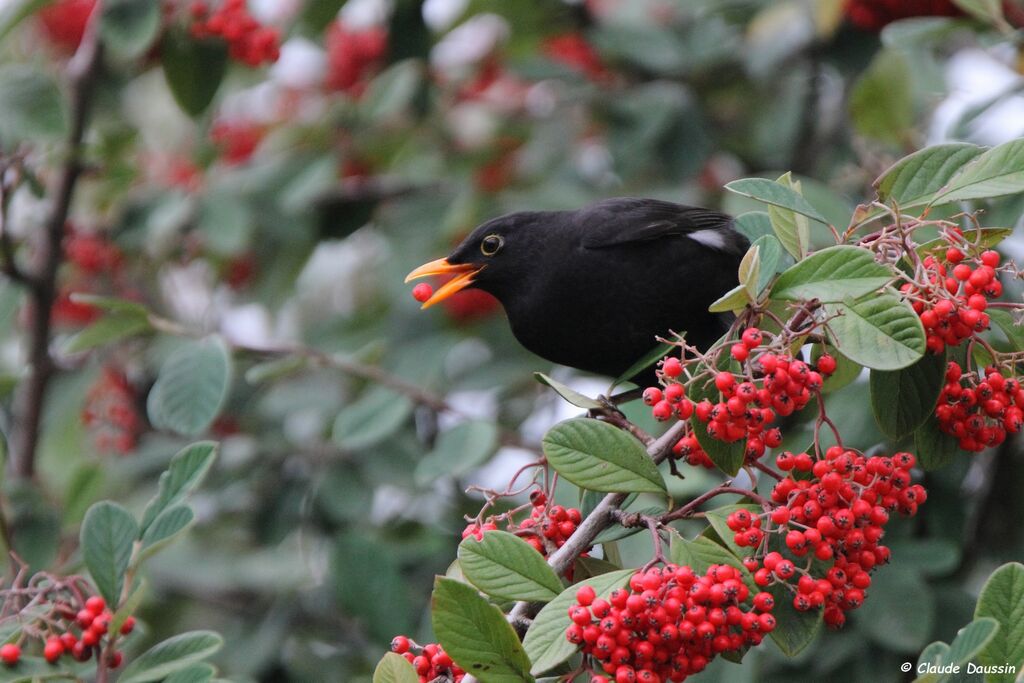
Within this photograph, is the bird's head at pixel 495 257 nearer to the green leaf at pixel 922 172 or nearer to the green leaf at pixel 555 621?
the green leaf at pixel 922 172

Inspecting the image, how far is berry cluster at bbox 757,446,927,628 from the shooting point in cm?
195

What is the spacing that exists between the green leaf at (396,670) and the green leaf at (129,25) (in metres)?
2.69

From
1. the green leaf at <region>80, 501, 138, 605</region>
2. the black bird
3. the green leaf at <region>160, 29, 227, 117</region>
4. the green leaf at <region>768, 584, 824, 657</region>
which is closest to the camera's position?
the green leaf at <region>768, 584, 824, 657</region>

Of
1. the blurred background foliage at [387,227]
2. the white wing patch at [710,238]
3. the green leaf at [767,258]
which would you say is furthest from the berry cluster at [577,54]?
the green leaf at [767,258]

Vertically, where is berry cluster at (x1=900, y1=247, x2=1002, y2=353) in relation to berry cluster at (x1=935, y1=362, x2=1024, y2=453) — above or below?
above

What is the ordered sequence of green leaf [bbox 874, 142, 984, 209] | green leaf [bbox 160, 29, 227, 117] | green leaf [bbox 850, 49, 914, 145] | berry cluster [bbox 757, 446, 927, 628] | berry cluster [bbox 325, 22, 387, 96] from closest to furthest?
berry cluster [bbox 757, 446, 927, 628]
green leaf [bbox 874, 142, 984, 209]
green leaf [bbox 850, 49, 914, 145]
green leaf [bbox 160, 29, 227, 117]
berry cluster [bbox 325, 22, 387, 96]

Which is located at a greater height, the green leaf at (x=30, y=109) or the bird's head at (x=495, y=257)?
the green leaf at (x=30, y=109)

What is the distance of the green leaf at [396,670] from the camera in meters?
1.93

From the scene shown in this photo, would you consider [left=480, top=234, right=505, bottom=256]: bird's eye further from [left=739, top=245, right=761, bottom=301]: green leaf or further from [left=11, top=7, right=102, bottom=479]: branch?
[left=739, top=245, right=761, bottom=301]: green leaf

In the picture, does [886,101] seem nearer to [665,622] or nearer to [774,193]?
[774,193]

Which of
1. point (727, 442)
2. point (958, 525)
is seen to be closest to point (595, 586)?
point (727, 442)

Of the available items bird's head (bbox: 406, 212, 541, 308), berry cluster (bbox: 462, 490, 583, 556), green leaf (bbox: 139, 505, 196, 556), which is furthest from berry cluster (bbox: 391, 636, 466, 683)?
bird's head (bbox: 406, 212, 541, 308)

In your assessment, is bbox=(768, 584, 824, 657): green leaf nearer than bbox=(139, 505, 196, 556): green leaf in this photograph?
Yes

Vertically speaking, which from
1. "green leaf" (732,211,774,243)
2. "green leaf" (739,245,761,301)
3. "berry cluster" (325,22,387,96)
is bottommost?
"berry cluster" (325,22,387,96)
